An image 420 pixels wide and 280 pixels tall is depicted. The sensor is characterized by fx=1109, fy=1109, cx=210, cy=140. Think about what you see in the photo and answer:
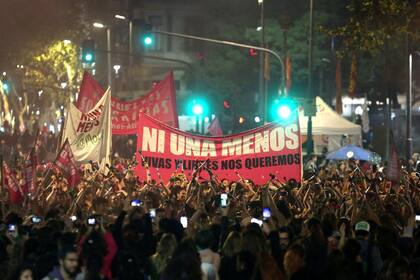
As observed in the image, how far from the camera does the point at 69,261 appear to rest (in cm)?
823

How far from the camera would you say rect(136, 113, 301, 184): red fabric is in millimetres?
18766

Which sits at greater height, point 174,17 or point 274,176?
point 174,17

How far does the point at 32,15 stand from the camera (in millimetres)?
42562

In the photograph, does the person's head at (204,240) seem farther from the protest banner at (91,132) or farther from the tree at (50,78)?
the tree at (50,78)

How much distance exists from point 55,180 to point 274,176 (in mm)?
3865

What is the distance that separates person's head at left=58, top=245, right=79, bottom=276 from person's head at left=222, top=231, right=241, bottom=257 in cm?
158

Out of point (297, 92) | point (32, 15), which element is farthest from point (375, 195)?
point (297, 92)

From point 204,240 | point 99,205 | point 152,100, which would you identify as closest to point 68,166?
point 99,205

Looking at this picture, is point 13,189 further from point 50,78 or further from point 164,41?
point 164,41

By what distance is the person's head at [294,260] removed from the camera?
29.2 ft

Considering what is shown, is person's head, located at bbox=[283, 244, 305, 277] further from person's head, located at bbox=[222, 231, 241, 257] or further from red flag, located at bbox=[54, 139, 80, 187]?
red flag, located at bbox=[54, 139, 80, 187]

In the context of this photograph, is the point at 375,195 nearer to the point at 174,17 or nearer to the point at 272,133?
the point at 272,133

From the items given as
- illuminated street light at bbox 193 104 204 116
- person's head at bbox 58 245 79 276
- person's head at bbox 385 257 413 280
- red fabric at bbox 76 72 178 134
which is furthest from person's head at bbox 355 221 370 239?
illuminated street light at bbox 193 104 204 116

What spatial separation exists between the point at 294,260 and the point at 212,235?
0.99m
